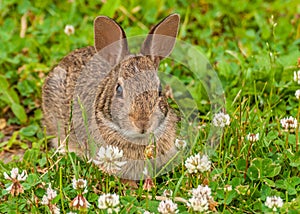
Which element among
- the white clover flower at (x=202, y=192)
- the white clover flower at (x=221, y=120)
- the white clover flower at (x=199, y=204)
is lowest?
the white clover flower at (x=199, y=204)

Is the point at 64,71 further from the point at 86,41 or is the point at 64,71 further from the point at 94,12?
the point at 94,12

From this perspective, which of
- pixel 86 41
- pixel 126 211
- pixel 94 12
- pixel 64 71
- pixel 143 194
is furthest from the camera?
pixel 94 12

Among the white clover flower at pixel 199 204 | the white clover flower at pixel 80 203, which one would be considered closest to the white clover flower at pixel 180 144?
the white clover flower at pixel 199 204

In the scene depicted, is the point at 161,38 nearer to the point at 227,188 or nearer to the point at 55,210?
the point at 227,188

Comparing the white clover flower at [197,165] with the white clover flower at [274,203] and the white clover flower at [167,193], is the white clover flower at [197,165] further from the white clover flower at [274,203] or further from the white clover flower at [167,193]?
the white clover flower at [274,203]

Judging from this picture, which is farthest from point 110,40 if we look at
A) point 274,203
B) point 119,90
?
point 274,203

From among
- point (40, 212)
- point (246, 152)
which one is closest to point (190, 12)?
point (246, 152)
